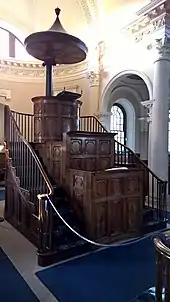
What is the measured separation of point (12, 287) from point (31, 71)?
9628 millimetres

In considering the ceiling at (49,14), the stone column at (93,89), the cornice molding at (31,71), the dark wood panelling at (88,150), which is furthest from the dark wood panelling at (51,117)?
the ceiling at (49,14)

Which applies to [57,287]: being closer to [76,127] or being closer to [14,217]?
[14,217]

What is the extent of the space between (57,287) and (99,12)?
9.12m

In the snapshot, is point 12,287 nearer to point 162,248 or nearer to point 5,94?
point 162,248

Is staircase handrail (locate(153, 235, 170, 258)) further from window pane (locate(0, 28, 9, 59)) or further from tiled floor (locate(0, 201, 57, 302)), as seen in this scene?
window pane (locate(0, 28, 9, 59))

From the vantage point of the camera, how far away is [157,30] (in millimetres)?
7090

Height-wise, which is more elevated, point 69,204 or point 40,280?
point 69,204

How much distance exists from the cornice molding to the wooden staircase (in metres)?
5.80

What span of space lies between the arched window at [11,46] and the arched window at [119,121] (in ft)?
14.0

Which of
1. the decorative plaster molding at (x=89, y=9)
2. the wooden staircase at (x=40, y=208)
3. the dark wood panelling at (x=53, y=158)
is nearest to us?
the wooden staircase at (x=40, y=208)

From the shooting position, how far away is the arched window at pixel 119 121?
39.7ft

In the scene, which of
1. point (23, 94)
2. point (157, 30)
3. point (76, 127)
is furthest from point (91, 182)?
point (23, 94)

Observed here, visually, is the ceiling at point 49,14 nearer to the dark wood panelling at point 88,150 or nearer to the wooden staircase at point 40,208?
the dark wood panelling at point 88,150

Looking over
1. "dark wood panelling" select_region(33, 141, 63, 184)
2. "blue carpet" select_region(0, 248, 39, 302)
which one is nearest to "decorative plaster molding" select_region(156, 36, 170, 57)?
"dark wood panelling" select_region(33, 141, 63, 184)
